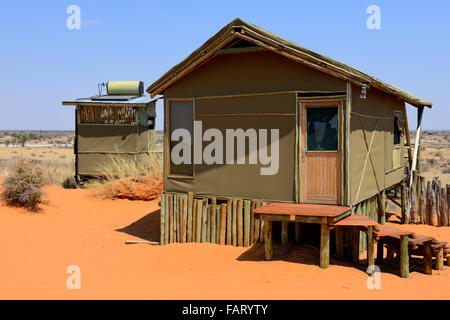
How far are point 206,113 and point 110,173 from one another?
28.3 feet

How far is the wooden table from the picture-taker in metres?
8.81

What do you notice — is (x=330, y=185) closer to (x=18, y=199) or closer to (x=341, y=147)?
(x=341, y=147)

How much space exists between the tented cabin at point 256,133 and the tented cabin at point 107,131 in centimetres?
888

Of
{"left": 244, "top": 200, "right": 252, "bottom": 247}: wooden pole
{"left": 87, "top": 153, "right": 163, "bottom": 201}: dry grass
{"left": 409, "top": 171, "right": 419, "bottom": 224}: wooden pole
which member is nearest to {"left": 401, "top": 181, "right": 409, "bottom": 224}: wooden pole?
{"left": 409, "top": 171, "right": 419, "bottom": 224}: wooden pole

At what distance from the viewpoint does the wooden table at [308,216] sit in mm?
8812

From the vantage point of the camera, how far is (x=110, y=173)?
61.5ft

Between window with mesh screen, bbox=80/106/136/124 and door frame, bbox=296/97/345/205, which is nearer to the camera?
door frame, bbox=296/97/345/205

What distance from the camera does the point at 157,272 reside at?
9172 mm

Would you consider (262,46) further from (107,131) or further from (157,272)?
(107,131)

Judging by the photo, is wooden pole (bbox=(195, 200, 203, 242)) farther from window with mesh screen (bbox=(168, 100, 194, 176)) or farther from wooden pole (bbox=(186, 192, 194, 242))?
window with mesh screen (bbox=(168, 100, 194, 176))

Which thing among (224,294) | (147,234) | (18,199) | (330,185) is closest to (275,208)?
Answer: (330,185)

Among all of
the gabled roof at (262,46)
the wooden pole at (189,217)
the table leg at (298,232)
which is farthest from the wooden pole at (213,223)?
the gabled roof at (262,46)

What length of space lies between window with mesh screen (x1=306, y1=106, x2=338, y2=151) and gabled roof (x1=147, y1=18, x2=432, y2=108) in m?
0.83

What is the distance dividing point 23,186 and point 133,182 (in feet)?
12.7
